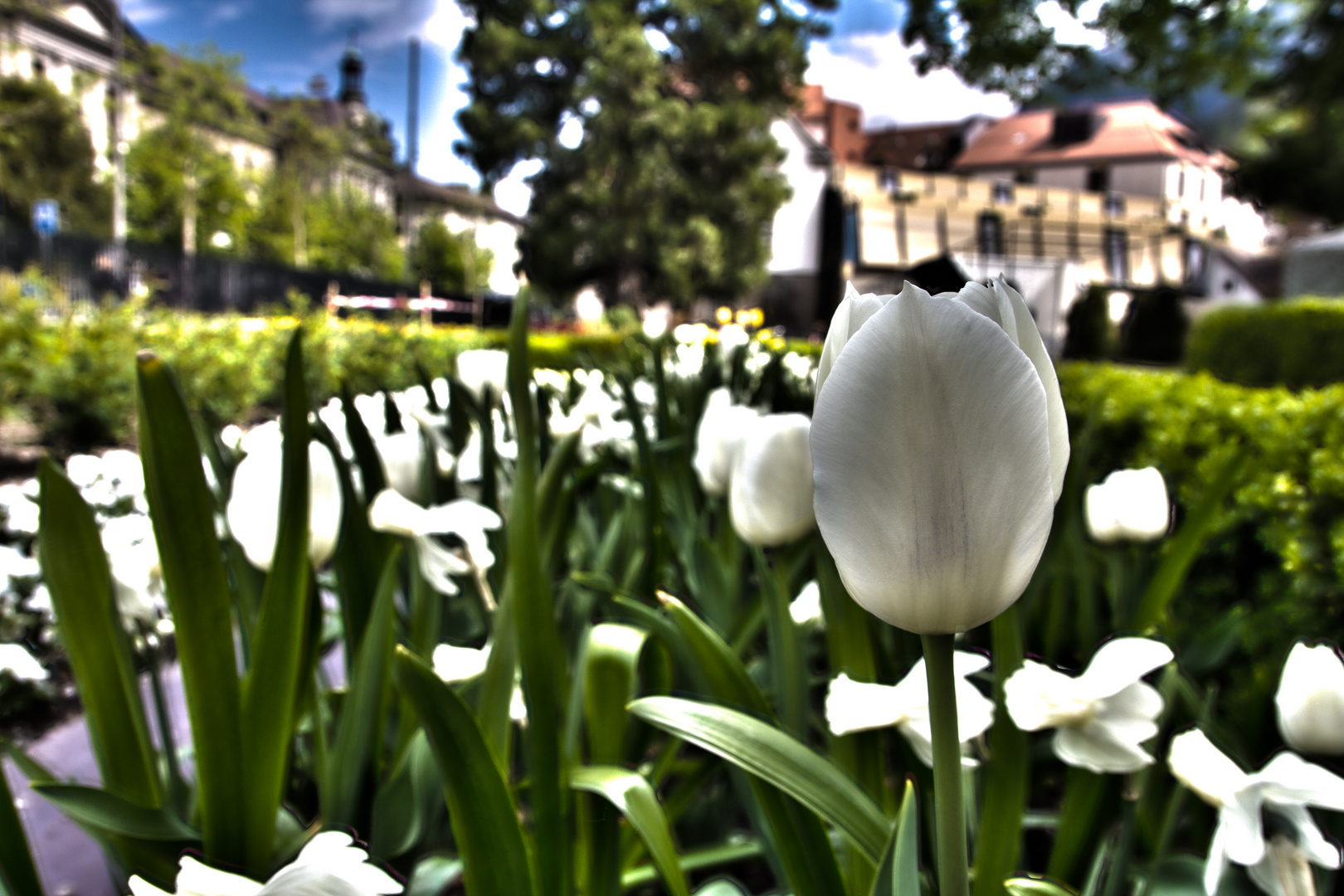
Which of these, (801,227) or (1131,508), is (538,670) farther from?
(801,227)

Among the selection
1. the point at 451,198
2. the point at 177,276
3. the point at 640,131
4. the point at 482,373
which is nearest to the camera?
the point at 482,373

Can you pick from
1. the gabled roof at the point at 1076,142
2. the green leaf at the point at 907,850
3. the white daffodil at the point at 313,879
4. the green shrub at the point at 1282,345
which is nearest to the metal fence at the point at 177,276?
the green shrub at the point at 1282,345

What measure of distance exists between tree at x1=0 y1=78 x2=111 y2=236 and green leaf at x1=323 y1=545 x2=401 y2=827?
3156 centimetres

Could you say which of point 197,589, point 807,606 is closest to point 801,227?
point 807,606

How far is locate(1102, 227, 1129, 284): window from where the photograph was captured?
2706 centimetres

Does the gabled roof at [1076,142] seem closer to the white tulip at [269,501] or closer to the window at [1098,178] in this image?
the window at [1098,178]

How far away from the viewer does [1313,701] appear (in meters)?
0.64

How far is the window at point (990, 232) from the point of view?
2619 cm

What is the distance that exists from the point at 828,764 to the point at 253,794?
512mm

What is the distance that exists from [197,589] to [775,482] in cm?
52

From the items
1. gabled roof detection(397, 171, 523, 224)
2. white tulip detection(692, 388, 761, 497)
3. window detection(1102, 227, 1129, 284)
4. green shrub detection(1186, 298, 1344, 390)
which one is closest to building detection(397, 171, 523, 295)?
gabled roof detection(397, 171, 523, 224)

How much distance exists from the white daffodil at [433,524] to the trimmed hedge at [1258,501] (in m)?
0.95

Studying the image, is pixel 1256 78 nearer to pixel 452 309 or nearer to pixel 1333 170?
pixel 1333 170

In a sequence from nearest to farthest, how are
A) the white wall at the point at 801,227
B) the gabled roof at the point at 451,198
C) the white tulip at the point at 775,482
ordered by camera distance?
the white tulip at the point at 775,482, the white wall at the point at 801,227, the gabled roof at the point at 451,198
